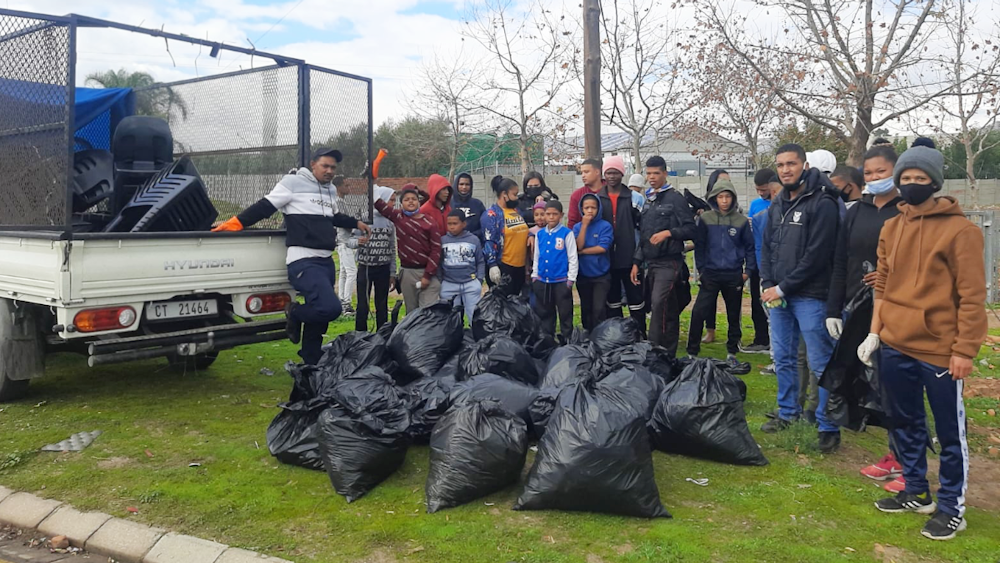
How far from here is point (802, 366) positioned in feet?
16.9

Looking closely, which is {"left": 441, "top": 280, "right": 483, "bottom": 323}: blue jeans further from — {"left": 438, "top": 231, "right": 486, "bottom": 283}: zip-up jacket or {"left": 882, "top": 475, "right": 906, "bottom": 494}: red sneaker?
{"left": 882, "top": 475, "right": 906, "bottom": 494}: red sneaker

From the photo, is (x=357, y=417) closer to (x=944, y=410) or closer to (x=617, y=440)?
(x=617, y=440)

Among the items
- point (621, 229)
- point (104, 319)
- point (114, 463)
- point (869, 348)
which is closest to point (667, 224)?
point (621, 229)

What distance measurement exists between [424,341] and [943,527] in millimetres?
3313

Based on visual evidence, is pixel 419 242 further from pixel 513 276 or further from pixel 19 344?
pixel 19 344

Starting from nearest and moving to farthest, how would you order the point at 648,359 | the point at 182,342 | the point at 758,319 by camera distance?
the point at 648,359 → the point at 182,342 → the point at 758,319

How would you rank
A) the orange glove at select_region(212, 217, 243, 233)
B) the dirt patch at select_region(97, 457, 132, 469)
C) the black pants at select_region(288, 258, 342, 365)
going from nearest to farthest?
the dirt patch at select_region(97, 457, 132, 469) < the orange glove at select_region(212, 217, 243, 233) < the black pants at select_region(288, 258, 342, 365)

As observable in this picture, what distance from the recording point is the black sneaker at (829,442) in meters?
4.45

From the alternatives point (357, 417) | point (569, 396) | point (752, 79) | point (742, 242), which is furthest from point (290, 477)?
point (752, 79)

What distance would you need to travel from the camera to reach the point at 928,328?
11.0ft

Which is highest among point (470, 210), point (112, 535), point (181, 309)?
A: point (470, 210)

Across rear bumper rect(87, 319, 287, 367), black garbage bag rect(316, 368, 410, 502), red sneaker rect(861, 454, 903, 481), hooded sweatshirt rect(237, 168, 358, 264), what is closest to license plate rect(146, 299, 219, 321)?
rear bumper rect(87, 319, 287, 367)

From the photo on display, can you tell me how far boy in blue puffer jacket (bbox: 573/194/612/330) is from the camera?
6.78 meters

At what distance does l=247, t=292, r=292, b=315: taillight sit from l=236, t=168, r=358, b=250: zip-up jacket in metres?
0.44
